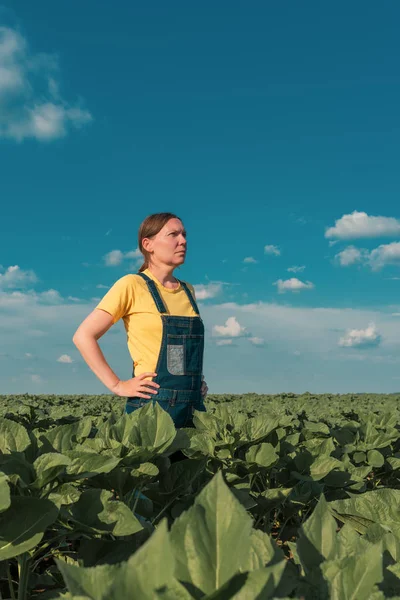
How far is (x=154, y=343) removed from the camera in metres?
3.92

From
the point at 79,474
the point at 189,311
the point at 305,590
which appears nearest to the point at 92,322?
the point at 189,311

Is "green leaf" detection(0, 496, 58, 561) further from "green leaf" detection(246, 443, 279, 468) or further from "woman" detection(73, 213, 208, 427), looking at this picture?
"woman" detection(73, 213, 208, 427)

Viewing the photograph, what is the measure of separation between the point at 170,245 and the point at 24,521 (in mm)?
2823

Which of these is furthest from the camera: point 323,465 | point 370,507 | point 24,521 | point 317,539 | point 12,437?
point 323,465

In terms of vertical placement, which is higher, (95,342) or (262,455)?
(95,342)

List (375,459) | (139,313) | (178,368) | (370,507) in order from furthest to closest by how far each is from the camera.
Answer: (375,459) < (139,313) < (178,368) < (370,507)

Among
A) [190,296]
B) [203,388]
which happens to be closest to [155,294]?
[190,296]

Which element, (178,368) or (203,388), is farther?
(203,388)

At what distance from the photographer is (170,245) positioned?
423 centimetres

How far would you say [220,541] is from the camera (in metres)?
1.02

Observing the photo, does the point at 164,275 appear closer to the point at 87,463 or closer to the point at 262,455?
the point at 262,455

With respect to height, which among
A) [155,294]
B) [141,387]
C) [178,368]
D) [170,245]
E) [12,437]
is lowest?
[12,437]

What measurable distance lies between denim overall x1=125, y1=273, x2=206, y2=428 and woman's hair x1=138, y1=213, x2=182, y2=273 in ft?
1.34

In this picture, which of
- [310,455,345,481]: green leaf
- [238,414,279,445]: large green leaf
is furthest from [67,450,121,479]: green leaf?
[310,455,345,481]: green leaf
